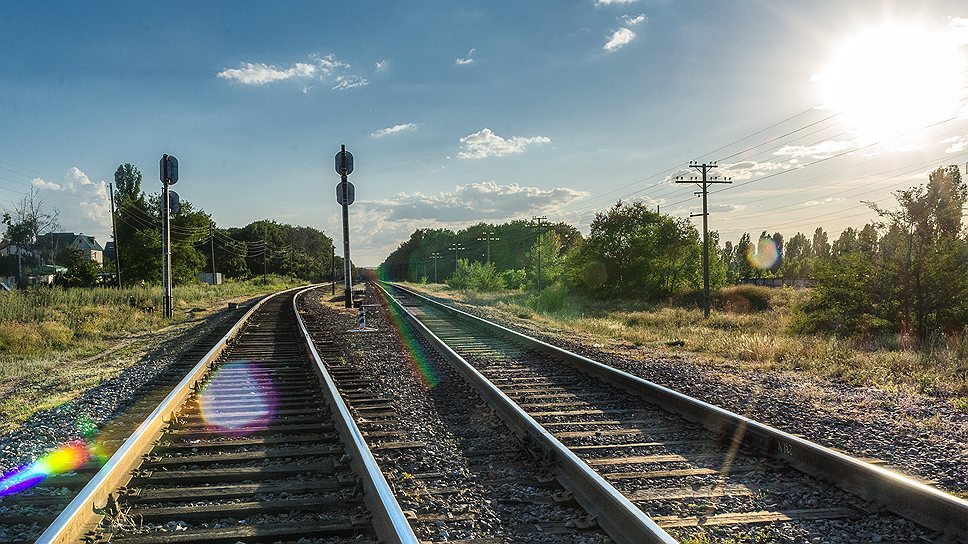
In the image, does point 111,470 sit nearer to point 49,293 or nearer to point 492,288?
point 49,293

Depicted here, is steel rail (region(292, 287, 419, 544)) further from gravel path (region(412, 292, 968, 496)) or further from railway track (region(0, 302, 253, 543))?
gravel path (region(412, 292, 968, 496))

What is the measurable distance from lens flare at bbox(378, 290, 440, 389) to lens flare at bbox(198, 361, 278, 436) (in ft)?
7.52

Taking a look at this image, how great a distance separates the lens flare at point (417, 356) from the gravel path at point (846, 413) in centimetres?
315

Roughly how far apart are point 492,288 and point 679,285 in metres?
21.4

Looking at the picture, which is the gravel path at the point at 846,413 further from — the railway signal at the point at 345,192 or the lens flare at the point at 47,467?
the railway signal at the point at 345,192

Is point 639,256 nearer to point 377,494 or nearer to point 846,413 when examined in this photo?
point 846,413

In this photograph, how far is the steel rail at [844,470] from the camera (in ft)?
13.0

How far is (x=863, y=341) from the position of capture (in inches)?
600

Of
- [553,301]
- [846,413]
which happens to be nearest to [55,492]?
[846,413]

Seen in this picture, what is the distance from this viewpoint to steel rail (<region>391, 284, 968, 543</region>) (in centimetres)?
395

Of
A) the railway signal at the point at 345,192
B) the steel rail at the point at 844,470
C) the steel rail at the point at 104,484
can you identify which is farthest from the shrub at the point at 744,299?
the steel rail at the point at 104,484

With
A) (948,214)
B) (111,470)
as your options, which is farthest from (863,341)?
(111,470)

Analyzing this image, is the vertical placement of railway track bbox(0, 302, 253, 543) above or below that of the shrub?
above

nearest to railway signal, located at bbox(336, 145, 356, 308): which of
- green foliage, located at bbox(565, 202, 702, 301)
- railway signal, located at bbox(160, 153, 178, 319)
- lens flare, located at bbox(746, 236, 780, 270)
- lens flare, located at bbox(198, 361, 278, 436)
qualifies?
railway signal, located at bbox(160, 153, 178, 319)
